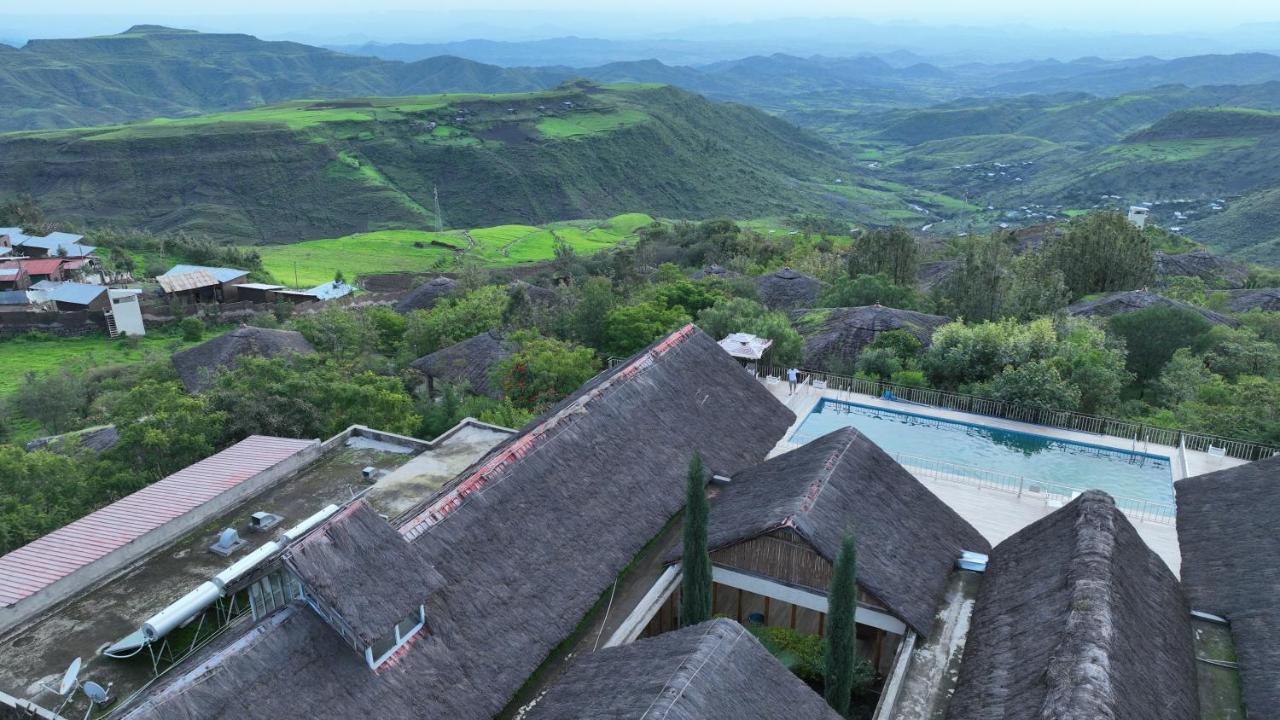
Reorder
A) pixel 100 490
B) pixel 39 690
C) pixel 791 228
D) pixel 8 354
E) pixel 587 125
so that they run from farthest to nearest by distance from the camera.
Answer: pixel 587 125
pixel 791 228
pixel 8 354
pixel 100 490
pixel 39 690

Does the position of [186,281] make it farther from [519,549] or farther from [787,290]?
[519,549]

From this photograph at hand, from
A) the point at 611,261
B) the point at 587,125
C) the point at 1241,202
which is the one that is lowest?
the point at 1241,202

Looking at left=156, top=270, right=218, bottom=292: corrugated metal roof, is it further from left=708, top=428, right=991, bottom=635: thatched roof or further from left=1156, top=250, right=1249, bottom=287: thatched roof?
left=1156, top=250, right=1249, bottom=287: thatched roof

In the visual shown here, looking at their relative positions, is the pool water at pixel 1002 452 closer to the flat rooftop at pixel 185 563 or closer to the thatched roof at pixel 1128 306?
the flat rooftop at pixel 185 563

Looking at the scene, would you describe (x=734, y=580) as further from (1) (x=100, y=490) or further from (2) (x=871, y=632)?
(1) (x=100, y=490)

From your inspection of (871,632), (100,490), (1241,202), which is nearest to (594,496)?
(871,632)

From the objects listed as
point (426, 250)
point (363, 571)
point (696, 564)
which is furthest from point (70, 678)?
point (426, 250)

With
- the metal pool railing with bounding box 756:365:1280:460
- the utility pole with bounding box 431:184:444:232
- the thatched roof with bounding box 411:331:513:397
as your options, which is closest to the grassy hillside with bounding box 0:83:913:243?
the utility pole with bounding box 431:184:444:232
